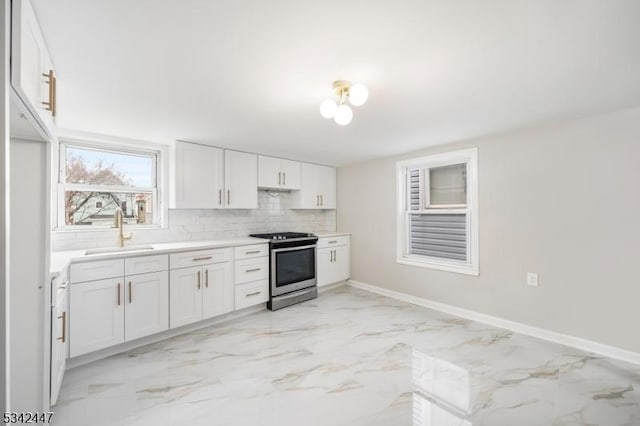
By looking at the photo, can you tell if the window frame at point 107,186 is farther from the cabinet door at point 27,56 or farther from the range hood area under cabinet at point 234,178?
the cabinet door at point 27,56

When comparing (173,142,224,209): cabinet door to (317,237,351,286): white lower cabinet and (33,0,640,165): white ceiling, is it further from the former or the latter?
(317,237,351,286): white lower cabinet

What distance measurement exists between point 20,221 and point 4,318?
0.90m

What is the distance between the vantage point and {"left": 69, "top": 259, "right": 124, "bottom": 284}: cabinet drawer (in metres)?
2.31

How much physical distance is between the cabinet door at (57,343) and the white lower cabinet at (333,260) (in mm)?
2972

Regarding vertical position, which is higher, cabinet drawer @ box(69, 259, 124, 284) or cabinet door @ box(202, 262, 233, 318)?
cabinet drawer @ box(69, 259, 124, 284)

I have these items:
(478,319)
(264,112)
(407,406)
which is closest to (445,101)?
(264,112)

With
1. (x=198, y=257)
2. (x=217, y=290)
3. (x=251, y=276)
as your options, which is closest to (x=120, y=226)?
(x=198, y=257)

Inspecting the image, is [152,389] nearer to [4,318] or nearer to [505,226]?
[4,318]

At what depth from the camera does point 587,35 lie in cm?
141

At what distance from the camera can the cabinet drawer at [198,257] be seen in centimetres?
292

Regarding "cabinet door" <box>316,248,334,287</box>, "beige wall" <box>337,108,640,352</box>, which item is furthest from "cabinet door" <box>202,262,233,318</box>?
"beige wall" <box>337,108,640,352</box>

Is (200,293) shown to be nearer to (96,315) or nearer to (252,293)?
(252,293)

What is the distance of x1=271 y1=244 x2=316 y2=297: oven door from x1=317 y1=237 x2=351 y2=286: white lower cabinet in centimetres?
19

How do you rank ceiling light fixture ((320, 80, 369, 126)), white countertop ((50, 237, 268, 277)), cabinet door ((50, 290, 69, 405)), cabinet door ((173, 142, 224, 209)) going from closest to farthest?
cabinet door ((50, 290, 69, 405)), ceiling light fixture ((320, 80, 369, 126)), white countertop ((50, 237, 268, 277)), cabinet door ((173, 142, 224, 209))
